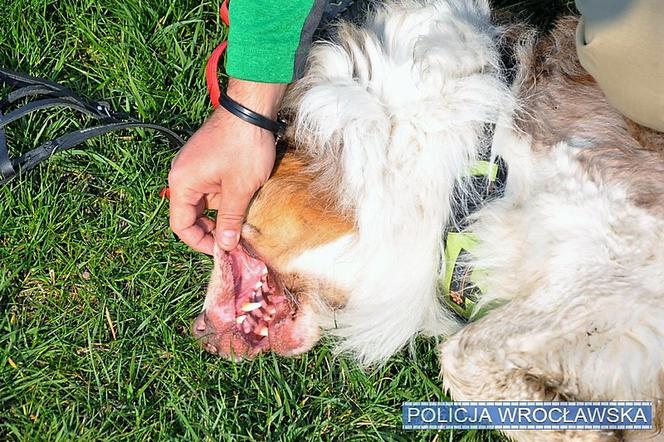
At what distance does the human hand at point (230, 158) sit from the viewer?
2.57 metres

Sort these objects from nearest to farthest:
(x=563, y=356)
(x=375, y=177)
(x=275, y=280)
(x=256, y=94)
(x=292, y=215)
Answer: (x=563, y=356) → (x=256, y=94) → (x=375, y=177) → (x=292, y=215) → (x=275, y=280)

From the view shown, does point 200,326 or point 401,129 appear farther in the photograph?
point 200,326

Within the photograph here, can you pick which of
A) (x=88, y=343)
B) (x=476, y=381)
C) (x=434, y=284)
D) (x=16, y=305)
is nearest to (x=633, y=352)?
(x=476, y=381)

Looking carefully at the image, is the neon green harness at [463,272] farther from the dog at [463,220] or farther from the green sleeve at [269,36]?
the green sleeve at [269,36]

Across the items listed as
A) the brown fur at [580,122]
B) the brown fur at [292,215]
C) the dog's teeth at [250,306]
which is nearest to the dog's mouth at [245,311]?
the dog's teeth at [250,306]

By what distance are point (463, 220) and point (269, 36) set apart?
852 millimetres

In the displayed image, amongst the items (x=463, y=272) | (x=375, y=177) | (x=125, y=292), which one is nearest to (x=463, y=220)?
(x=463, y=272)

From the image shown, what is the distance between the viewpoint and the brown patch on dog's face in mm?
2779

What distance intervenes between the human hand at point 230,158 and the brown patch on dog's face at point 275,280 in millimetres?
104

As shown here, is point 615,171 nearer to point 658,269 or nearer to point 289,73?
point 658,269

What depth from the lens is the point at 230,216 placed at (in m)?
2.74

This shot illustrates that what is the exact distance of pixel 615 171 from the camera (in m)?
2.45

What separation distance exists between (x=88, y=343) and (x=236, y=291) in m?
0.61

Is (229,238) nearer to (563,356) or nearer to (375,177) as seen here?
(375,177)
